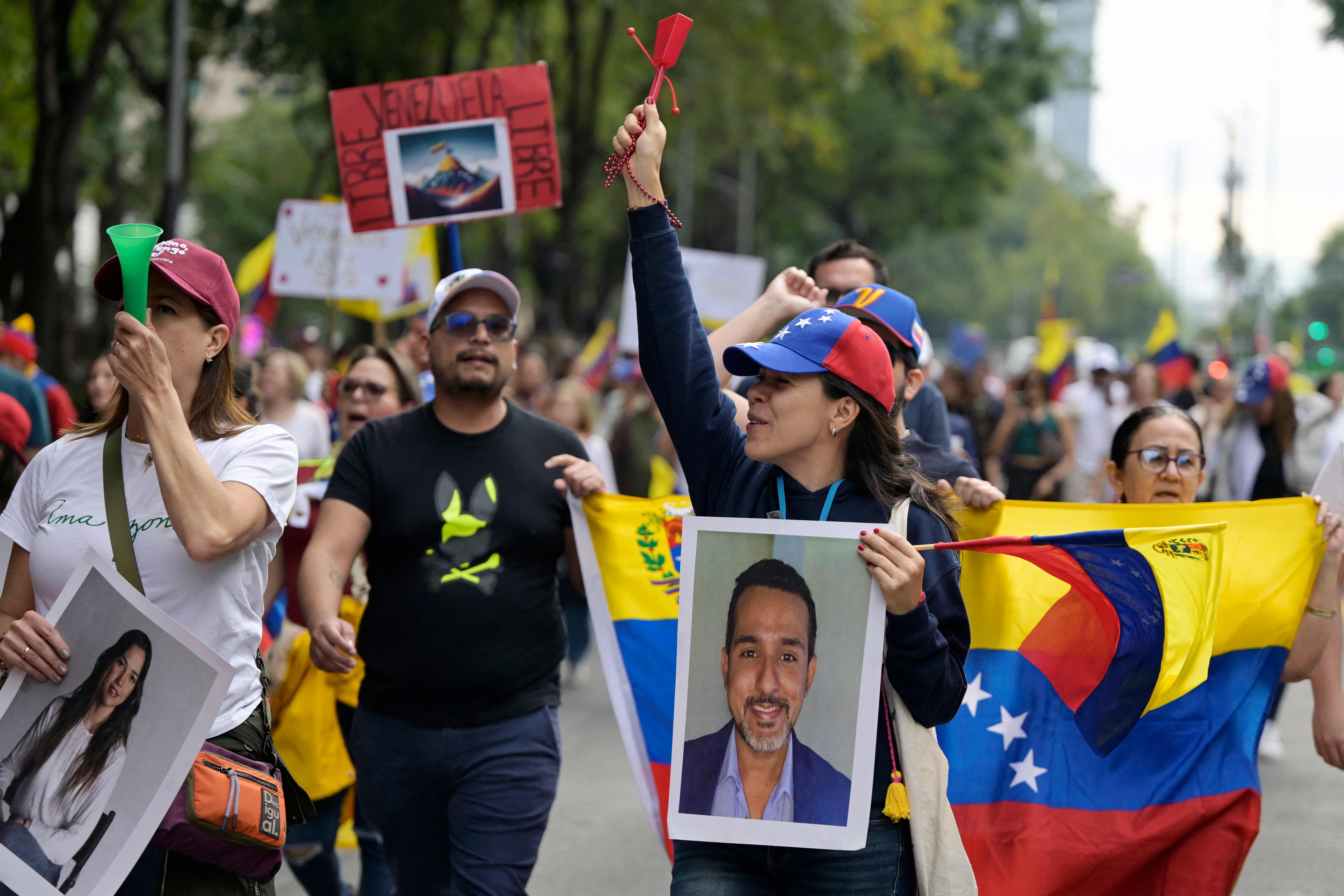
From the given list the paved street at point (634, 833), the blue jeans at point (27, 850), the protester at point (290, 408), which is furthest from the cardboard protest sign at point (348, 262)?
the blue jeans at point (27, 850)

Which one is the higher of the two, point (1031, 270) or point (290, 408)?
point (1031, 270)

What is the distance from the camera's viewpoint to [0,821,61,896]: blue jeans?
2744 mm

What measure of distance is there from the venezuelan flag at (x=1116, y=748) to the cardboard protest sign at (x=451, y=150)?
2748 mm

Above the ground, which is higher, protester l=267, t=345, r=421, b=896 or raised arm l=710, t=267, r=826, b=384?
raised arm l=710, t=267, r=826, b=384

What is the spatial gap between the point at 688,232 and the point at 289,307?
1161cm

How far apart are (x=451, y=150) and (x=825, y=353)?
3499 mm

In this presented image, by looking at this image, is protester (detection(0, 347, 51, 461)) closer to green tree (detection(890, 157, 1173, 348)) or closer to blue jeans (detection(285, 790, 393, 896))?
blue jeans (detection(285, 790, 393, 896))

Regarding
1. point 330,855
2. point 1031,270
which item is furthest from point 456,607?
point 1031,270

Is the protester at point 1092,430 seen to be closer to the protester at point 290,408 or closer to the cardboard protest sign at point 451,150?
the protester at point 290,408

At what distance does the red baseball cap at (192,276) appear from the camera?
2.94 m

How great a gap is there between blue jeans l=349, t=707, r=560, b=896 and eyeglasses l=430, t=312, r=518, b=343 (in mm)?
1086

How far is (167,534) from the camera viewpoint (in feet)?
9.53

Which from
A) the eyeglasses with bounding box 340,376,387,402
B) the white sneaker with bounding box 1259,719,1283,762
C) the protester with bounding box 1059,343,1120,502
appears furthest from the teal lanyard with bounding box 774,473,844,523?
the protester with bounding box 1059,343,1120,502

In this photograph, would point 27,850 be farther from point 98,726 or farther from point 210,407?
point 210,407
